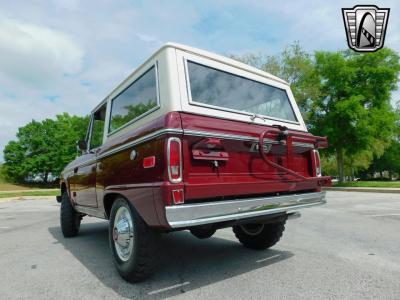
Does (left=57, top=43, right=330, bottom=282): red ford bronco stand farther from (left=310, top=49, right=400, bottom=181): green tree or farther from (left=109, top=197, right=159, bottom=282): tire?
(left=310, top=49, right=400, bottom=181): green tree

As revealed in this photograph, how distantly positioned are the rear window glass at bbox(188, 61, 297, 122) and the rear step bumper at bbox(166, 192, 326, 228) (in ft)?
3.29

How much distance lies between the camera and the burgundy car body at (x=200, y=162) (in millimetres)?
2859

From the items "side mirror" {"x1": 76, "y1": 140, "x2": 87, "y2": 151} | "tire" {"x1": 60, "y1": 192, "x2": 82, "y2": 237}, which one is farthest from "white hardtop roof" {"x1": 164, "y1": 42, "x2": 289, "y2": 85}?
"tire" {"x1": 60, "y1": 192, "x2": 82, "y2": 237}

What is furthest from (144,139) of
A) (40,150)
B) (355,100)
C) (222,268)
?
(40,150)

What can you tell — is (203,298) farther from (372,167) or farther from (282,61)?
(372,167)

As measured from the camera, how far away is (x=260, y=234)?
4531mm

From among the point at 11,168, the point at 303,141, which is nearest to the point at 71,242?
the point at 303,141

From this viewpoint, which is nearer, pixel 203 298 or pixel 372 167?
pixel 203 298

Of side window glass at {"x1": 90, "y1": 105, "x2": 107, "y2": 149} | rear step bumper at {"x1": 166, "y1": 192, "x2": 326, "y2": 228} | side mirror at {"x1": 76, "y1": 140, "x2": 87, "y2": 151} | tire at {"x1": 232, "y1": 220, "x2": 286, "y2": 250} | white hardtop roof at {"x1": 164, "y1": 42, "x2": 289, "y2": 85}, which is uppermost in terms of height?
white hardtop roof at {"x1": 164, "y1": 42, "x2": 289, "y2": 85}

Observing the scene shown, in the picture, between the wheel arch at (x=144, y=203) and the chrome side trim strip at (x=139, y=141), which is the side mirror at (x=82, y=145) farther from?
the wheel arch at (x=144, y=203)

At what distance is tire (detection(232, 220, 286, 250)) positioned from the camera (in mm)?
4418

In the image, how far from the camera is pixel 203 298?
114 inches

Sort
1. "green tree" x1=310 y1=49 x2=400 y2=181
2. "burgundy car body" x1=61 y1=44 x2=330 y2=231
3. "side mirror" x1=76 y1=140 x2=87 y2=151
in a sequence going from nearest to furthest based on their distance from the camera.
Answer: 1. "burgundy car body" x1=61 y1=44 x2=330 y2=231
2. "side mirror" x1=76 y1=140 x2=87 y2=151
3. "green tree" x1=310 y1=49 x2=400 y2=181

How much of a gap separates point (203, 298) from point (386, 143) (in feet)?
93.4
